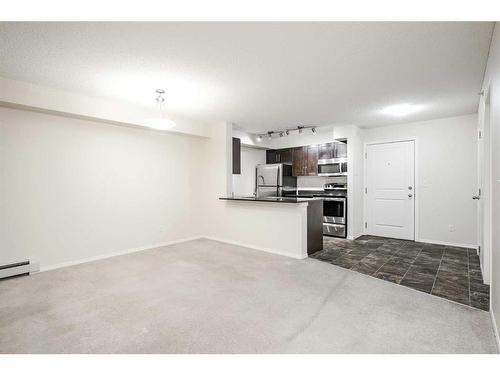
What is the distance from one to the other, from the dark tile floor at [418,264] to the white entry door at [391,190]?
37 cm

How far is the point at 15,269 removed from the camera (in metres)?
3.30

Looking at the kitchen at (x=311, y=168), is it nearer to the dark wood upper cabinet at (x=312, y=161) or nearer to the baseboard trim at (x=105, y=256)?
the dark wood upper cabinet at (x=312, y=161)

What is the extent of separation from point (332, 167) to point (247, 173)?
230 cm

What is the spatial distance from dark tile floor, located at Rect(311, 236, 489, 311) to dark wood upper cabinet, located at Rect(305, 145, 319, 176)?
1.87m

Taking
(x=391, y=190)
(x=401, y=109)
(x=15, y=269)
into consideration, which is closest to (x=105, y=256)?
(x=15, y=269)

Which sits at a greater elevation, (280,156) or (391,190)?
(280,156)

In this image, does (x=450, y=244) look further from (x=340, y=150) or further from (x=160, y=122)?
(x=160, y=122)

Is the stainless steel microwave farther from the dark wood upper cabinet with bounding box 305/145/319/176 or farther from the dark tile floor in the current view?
the dark tile floor

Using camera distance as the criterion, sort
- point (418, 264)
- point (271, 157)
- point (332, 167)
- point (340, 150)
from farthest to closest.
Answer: point (271, 157), point (332, 167), point (340, 150), point (418, 264)

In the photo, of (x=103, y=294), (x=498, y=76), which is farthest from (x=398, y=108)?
(x=103, y=294)

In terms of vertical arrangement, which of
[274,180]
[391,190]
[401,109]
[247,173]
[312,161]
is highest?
[401,109]

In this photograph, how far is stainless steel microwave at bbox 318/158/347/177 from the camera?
595 cm

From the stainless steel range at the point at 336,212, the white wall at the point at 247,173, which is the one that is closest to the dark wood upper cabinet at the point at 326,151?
the stainless steel range at the point at 336,212

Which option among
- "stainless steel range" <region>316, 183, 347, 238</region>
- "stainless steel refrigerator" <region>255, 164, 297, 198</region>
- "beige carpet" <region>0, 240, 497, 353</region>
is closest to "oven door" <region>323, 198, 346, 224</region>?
"stainless steel range" <region>316, 183, 347, 238</region>
